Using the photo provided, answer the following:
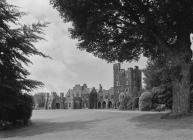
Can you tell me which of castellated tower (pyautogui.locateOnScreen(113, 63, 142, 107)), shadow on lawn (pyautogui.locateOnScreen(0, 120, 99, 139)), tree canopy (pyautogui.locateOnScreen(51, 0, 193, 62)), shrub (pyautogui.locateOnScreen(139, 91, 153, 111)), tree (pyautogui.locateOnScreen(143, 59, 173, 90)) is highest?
castellated tower (pyautogui.locateOnScreen(113, 63, 142, 107))

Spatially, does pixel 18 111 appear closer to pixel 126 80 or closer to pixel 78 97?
pixel 126 80

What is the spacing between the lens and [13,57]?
25.1 meters

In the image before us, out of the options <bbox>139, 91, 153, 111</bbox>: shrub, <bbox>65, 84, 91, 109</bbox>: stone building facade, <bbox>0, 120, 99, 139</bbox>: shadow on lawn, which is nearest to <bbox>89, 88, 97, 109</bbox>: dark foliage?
<bbox>65, 84, 91, 109</bbox>: stone building facade

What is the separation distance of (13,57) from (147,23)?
34.9 ft

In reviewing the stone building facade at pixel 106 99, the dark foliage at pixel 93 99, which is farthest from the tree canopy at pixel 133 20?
the dark foliage at pixel 93 99

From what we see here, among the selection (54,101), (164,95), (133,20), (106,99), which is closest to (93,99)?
(106,99)

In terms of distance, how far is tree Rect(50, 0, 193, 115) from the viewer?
22.5 m

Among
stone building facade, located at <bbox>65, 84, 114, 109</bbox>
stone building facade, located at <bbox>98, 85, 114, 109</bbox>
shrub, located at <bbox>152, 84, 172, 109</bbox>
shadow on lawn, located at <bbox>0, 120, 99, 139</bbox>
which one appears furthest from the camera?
stone building facade, located at <bbox>65, 84, 114, 109</bbox>

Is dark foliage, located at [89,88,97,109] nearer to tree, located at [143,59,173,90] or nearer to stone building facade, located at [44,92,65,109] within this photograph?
stone building facade, located at [44,92,65,109]

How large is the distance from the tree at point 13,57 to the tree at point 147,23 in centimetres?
341

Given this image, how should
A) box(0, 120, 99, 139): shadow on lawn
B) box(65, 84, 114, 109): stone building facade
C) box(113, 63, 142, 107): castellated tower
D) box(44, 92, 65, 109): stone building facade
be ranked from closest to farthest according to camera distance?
1. box(0, 120, 99, 139): shadow on lawn
2. box(113, 63, 142, 107): castellated tower
3. box(65, 84, 114, 109): stone building facade
4. box(44, 92, 65, 109): stone building facade

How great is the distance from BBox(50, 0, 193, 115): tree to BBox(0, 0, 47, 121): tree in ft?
11.2

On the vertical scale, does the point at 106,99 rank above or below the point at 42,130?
above

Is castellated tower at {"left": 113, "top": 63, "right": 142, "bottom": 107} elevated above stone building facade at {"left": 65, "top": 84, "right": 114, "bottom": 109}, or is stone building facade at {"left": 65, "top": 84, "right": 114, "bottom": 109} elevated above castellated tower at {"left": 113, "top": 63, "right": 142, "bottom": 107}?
castellated tower at {"left": 113, "top": 63, "right": 142, "bottom": 107}
